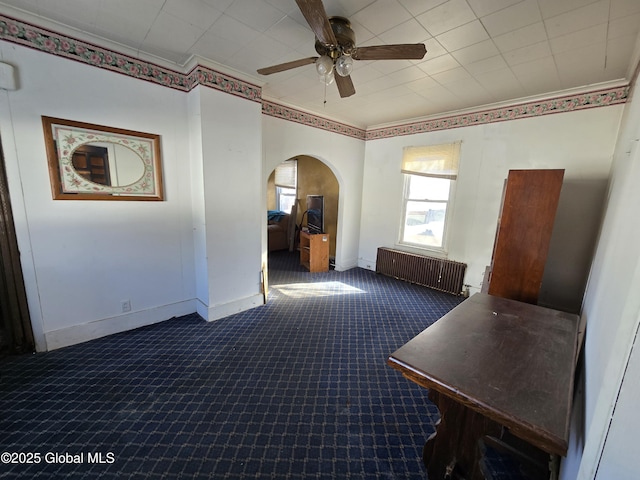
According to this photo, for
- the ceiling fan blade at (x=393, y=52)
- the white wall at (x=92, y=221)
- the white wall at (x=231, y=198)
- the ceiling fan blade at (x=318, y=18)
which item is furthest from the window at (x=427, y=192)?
the white wall at (x=92, y=221)

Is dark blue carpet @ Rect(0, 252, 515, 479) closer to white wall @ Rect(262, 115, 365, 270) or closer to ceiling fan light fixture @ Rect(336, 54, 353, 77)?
white wall @ Rect(262, 115, 365, 270)

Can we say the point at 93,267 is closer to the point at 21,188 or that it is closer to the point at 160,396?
the point at 21,188

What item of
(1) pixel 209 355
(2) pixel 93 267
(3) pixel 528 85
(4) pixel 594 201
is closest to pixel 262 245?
(1) pixel 209 355

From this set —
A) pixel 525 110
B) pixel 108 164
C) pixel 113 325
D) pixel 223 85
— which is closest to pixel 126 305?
pixel 113 325

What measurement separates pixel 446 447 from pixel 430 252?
3.31 metres

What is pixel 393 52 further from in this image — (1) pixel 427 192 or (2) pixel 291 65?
(1) pixel 427 192

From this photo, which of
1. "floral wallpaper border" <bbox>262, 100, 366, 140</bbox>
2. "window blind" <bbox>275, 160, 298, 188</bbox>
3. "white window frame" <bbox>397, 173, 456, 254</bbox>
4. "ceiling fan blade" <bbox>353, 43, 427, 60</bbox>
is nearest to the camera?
"ceiling fan blade" <bbox>353, 43, 427, 60</bbox>

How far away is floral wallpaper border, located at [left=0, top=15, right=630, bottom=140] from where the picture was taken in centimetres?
201

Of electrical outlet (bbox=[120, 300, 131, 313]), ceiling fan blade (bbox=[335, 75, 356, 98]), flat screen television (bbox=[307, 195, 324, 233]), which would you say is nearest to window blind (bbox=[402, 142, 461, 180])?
flat screen television (bbox=[307, 195, 324, 233])

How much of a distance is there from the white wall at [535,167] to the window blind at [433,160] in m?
0.10

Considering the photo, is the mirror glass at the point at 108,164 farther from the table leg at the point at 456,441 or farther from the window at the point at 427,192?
the window at the point at 427,192

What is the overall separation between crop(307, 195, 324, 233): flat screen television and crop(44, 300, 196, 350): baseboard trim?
8.45 ft

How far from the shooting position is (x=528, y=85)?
112 inches

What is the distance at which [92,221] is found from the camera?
239 cm
